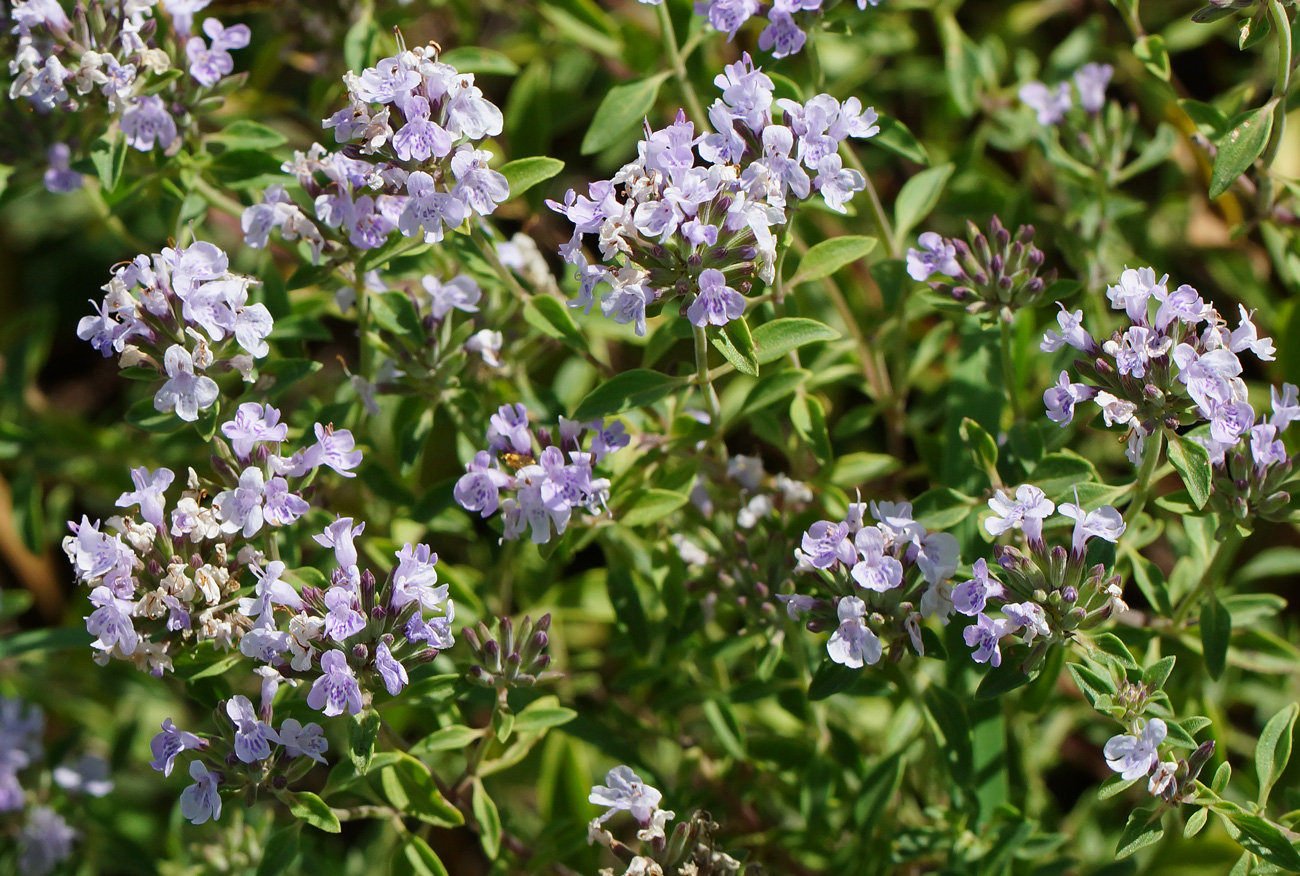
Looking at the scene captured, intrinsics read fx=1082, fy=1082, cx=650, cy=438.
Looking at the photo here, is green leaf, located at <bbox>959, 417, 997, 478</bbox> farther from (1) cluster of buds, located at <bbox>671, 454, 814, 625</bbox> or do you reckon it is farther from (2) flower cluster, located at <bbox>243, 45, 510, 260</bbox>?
(2) flower cluster, located at <bbox>243, 45, 510, 260</bbox>

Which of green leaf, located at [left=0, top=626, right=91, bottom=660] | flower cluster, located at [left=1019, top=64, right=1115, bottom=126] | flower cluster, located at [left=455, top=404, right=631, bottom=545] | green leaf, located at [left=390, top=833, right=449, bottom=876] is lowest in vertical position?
green leaf, located at [left=390, top=833, right=449, bottom=876]

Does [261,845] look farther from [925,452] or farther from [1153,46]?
[1153,46]

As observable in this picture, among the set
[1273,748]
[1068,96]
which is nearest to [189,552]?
[1273,748]

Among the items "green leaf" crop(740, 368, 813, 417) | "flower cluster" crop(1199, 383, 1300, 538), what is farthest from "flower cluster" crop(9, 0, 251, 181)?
"flower cluster" crop(1199, 383, 1300, 538)

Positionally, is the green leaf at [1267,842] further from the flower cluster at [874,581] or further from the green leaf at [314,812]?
the green leaf at [314,812]

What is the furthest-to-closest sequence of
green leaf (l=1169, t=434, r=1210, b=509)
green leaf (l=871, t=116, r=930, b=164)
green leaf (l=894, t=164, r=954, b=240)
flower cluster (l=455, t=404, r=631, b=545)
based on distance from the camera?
1. green leaf (l=894, t=164, r=954, b=240)
2. green leaf (l=871, t=116, r=930, b=164)
3. flower cluster (l=455, t=404, r=631, b=545)
4. green leaf (l=1169, t=434, r=1210, b=509)

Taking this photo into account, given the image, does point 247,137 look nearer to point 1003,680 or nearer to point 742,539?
point 742,539
